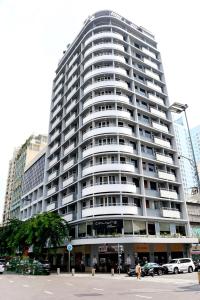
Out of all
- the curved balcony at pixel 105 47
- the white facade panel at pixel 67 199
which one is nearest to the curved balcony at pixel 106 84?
the curved balcony at pixel 105 47

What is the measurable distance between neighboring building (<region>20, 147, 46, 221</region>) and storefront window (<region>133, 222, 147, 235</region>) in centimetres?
2736

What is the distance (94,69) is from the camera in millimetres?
46906

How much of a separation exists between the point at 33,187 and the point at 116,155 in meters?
34.3

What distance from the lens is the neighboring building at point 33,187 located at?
6247cm

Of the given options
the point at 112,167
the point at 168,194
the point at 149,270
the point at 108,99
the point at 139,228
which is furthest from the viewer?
the point at 108,99

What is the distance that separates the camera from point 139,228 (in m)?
37.8

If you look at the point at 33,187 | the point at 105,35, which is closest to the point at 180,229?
the point at 105,35

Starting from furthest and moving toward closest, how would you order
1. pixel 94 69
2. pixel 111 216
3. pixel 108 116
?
pixel 94 69
pixel 108 116
pixel 111 216

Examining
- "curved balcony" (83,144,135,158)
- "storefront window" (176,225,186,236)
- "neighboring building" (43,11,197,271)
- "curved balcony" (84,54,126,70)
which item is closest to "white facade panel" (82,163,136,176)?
"neighboring building" (43,11,197,271)

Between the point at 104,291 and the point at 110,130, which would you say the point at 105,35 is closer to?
the point at 110,130

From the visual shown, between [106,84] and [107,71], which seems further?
[107,71]

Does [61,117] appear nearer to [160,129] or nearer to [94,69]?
[94,69]

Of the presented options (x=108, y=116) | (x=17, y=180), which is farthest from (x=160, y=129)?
(x=17, y=180)

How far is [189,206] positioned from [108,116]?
69.6ft
